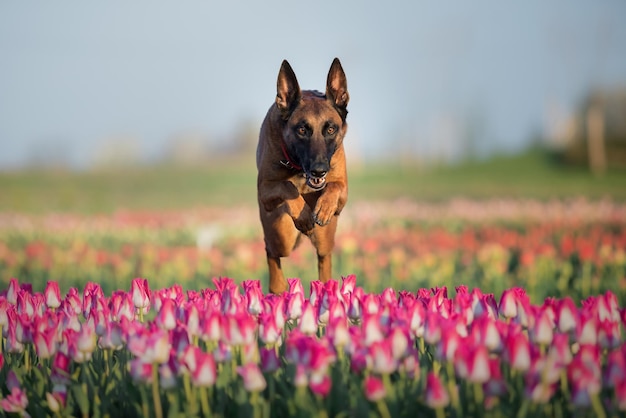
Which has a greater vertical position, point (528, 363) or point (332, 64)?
point (332, 64)

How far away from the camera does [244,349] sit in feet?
11.7

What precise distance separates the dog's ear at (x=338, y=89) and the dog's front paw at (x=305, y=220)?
734 millimetres

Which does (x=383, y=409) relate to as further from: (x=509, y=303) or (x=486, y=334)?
(x=509, y=303)

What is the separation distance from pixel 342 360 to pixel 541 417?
2.93ft

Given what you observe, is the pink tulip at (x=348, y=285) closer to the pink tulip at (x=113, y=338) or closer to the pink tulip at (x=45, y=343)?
the pink tulip at (x=113, y=338)

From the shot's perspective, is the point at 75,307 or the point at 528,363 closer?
the point at 528,363

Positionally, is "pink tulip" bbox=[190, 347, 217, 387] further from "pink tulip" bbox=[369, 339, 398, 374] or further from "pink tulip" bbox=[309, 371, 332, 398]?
"pink tulip" bbox=[369, 339, 398, 374]

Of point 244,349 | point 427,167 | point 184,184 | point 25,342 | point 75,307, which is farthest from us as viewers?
point 427,167

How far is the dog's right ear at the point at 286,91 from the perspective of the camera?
556 centimetres

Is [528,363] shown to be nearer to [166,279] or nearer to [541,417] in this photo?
[541,417]

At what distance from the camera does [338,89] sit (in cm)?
564

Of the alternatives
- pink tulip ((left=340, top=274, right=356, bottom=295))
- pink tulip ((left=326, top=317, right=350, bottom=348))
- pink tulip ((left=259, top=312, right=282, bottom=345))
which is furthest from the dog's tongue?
pink tulip ((left=326, top=317, right=350, bottom=348))

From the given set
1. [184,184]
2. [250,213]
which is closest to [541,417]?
[250,213]

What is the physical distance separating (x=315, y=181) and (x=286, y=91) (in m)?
0.77
